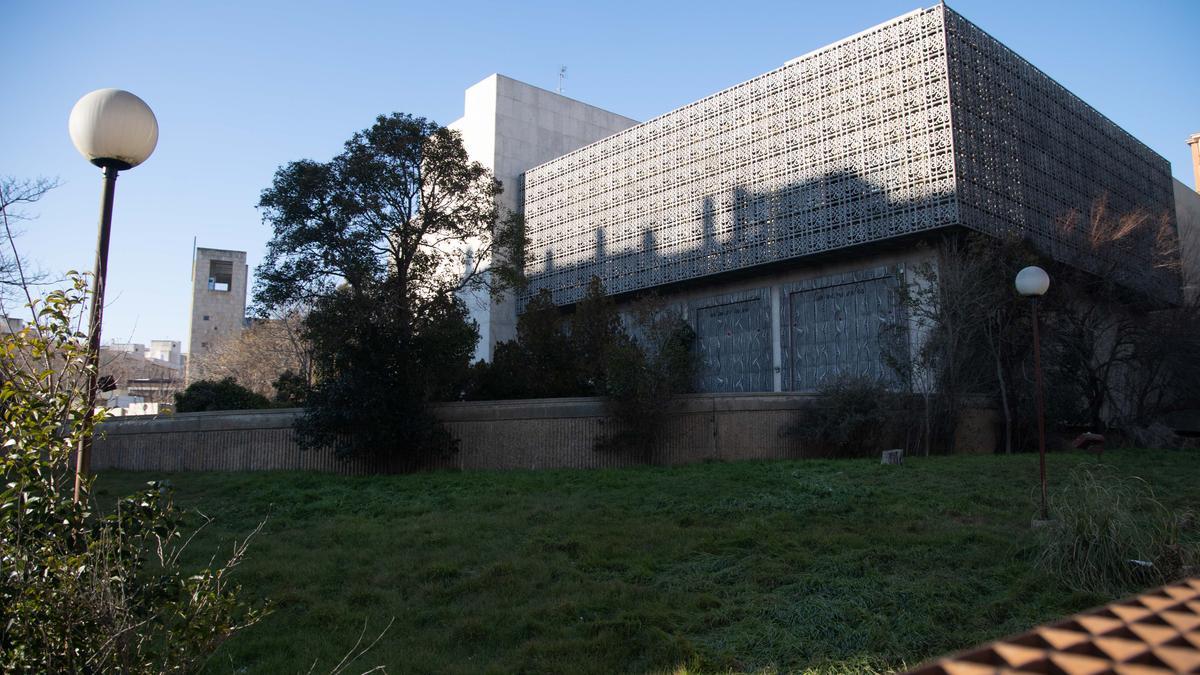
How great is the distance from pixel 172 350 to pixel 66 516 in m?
108

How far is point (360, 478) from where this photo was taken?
1538 centimetres

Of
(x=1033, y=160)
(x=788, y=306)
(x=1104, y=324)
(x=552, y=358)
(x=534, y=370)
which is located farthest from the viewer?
(x=788, y=306)

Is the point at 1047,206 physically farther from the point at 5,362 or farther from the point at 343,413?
the point at 5,362

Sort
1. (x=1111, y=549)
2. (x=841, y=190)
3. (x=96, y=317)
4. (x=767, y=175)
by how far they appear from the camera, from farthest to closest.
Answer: (x=767, y=175) → (x=841, y=190) → (x=1111, y=549) → (x=96, y=317)

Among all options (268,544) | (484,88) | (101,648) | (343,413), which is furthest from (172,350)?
(101,648)

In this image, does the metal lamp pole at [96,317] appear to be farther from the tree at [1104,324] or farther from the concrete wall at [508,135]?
the concrete wall at [508,135]

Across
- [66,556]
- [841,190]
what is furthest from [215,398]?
[66,556]

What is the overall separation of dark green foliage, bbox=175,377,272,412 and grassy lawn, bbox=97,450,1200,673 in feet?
35.5

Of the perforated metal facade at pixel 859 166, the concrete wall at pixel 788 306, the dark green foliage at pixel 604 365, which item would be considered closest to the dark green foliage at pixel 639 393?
the dark green foliage at pixel 604 365

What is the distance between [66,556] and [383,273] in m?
17.6

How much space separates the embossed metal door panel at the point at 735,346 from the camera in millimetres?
27750

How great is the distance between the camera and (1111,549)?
627cm

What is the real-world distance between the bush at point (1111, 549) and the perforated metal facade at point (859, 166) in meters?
16.6

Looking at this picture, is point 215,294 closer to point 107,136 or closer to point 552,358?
point 552,358
